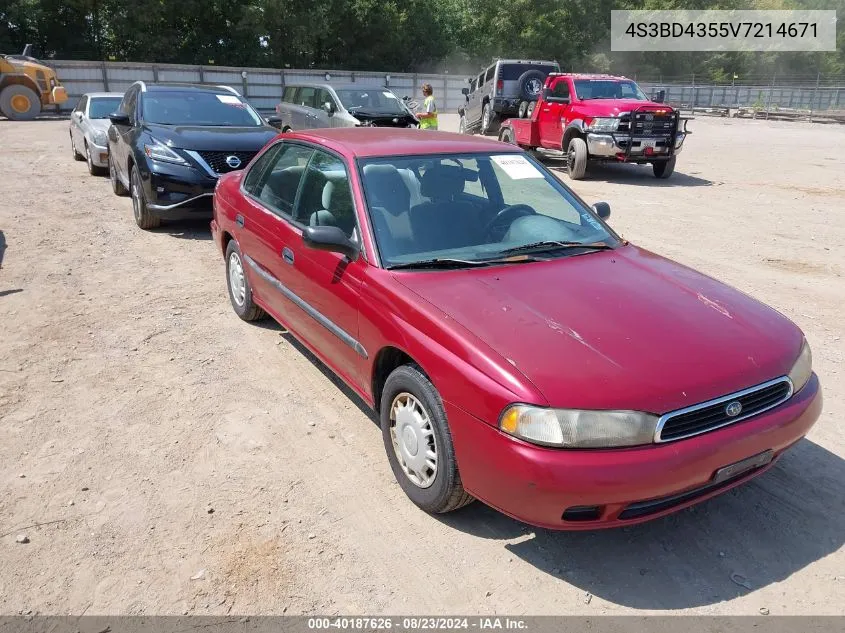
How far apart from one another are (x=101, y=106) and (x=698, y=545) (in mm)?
13531

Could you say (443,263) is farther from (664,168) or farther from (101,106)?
(101,106)

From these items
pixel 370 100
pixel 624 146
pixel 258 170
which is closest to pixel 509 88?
pixel 370 100

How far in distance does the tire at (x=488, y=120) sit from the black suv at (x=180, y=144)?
11404 millimetres

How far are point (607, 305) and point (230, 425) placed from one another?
2293 mm

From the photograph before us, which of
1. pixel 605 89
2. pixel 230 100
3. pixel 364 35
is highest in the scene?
pixel 364 35

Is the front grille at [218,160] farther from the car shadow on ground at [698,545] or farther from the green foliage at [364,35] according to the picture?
the green foliage at [364,35]

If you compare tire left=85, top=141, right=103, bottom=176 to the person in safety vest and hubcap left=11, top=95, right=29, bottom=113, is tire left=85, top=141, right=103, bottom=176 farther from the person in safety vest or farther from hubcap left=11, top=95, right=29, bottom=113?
hubcap left=11, top=95, right=29, bottom=113

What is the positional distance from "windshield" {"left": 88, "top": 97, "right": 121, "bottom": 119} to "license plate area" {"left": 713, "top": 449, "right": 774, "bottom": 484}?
13.1 metres

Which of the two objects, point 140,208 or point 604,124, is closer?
point 140,208

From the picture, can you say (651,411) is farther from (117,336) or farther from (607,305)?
(117,336)

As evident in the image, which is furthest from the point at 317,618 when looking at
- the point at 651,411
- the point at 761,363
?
the point at 761,363

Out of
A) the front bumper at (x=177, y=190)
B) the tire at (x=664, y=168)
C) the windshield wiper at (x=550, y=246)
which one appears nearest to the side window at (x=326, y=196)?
the windshield wiper at (x=550, y=246)

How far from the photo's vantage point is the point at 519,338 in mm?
2789

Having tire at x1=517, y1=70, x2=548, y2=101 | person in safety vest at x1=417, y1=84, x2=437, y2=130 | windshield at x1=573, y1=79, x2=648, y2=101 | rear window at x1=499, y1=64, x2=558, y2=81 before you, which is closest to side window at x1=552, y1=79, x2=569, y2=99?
windshield at x1=573, y1=79, x2=648, y2=101
